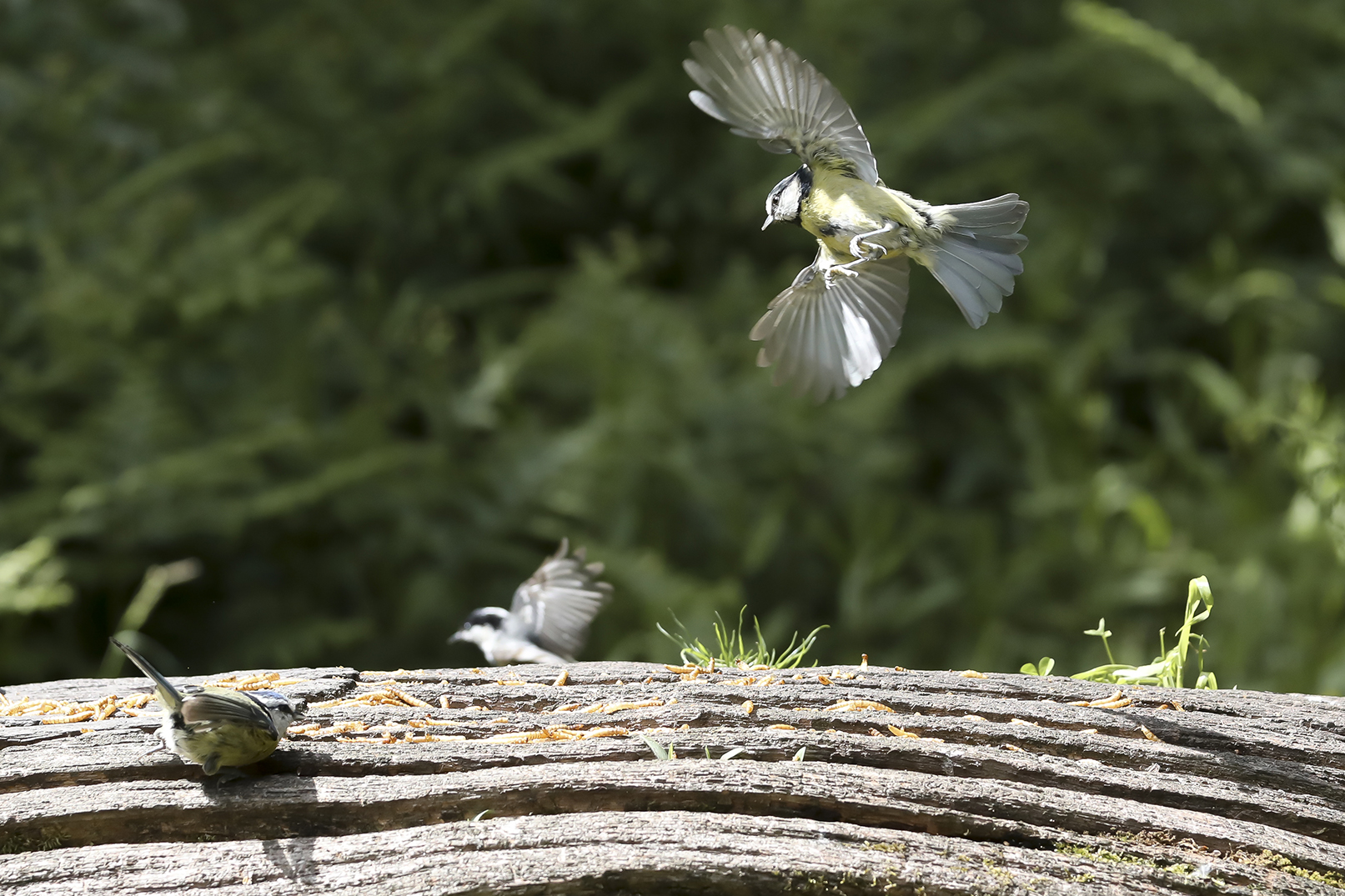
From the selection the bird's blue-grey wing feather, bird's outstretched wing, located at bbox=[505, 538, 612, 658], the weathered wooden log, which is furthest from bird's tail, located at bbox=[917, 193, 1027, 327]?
bird's outstretched wing, located at bbox=[505, 538, 612, 658]

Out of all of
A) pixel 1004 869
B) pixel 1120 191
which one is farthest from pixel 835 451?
pixel 1004 869

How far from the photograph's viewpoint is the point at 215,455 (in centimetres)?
382

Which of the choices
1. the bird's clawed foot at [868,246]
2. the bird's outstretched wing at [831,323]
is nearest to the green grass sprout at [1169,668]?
the bird's outstretched wing at [831,323]

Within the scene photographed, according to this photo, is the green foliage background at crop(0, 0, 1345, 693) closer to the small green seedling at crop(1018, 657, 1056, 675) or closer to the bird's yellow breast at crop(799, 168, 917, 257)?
the small green seedling at crop(1018, 657, 1056, 675)

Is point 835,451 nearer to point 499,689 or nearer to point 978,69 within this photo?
point 978,69

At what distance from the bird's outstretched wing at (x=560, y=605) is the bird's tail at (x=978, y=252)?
112 cm

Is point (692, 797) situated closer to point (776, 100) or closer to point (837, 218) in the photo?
point (837, 218)

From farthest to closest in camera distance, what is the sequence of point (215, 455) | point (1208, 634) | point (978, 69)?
point (978, 69), point (1208, 634), point (215, 455)

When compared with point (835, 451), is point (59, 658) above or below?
below

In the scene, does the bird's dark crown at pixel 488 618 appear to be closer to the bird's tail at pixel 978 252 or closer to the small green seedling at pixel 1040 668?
the small green seedling at pixel 1040 668

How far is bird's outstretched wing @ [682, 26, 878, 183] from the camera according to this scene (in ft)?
4.61

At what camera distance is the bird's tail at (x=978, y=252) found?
4.82 feet

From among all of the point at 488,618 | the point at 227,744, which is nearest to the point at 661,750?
the point at 227,744

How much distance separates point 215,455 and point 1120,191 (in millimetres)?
4049
